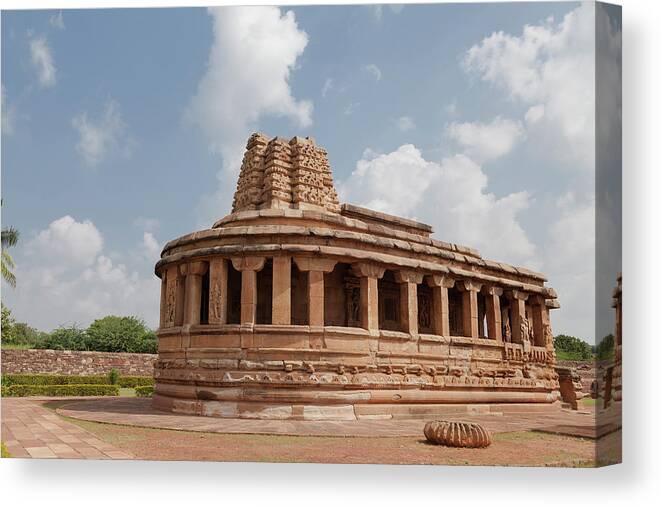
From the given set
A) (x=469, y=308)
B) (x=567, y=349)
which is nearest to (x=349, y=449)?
(x=469, y=308)

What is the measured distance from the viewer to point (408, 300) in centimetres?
1577

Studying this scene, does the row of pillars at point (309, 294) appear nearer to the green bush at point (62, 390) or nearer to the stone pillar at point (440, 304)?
the stone pillar at point (440, 304)

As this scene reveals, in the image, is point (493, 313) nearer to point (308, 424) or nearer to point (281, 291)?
point (281, 291)

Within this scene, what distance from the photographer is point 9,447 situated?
32.8 ft

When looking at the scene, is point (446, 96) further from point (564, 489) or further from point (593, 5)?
point (564, 489)

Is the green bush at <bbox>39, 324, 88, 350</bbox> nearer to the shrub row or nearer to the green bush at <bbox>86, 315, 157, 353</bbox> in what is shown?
the green bush at <bbox>86, 315, 157, 353</bbox>

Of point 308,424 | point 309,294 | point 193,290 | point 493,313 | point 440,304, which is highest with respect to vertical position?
point 193,290

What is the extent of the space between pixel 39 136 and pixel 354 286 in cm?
892

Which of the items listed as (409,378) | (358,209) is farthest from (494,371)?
(358,209)

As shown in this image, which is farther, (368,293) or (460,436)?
(368,293)

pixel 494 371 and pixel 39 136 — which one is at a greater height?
pixel 39 136

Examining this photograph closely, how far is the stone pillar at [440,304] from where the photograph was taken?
16.5 m

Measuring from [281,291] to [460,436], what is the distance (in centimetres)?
596

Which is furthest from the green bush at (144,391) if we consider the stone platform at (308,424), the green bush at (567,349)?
the green bush at (567,349)
